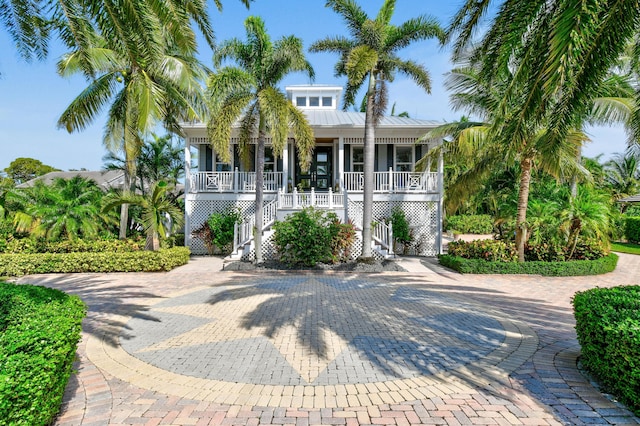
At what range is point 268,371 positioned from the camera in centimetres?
432

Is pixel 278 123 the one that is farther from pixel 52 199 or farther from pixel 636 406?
pixel 636 406

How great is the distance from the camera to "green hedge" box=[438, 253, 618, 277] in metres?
11.0

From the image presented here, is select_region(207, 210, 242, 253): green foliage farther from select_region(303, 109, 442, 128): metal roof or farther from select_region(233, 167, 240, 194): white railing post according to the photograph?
select_region(303, 109, 442, 128): metal roof

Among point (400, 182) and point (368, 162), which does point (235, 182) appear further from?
point (400, 182)

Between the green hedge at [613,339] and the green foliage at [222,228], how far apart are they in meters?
13.4

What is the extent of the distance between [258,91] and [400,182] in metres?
8.35

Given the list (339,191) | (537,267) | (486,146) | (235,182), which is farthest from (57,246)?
(537,267)

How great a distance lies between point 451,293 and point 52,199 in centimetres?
1502

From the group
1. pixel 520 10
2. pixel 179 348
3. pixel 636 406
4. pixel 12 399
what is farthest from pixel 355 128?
pixel 12 399

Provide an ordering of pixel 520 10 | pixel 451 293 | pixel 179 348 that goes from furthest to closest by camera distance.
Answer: pixel 451 293
pixel 179 348
pixel 520 10

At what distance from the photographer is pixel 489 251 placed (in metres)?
11.7

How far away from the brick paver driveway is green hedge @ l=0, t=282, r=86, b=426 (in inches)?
22.9

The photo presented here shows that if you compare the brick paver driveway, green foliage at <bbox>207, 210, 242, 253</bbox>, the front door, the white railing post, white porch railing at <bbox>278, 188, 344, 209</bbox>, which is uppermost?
the front door

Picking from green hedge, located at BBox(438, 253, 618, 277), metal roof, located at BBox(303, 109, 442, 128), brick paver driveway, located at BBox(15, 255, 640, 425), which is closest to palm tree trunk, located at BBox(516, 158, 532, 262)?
green hedge, located at BBox(438, 253, 618, 277)
